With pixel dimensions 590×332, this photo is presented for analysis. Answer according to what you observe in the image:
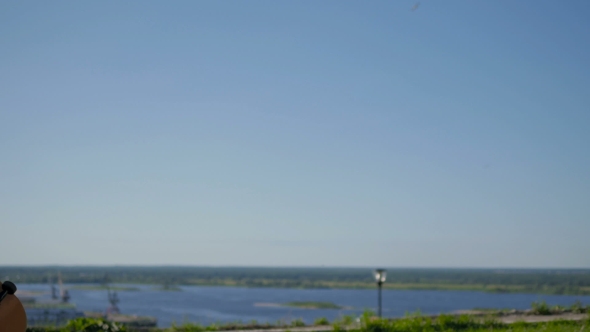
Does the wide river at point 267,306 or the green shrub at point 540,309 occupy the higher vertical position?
the green shrub at point 540,309

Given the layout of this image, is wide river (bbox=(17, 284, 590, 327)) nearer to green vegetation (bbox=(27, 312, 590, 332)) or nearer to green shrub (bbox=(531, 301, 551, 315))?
green shrub (bbox=(531, 301, 551, 315))

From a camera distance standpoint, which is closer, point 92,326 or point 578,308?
point 92,326

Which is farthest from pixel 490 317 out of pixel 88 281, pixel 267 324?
pixel 88 281

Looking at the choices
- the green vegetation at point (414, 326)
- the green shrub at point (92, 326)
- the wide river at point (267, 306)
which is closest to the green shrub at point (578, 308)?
the green vegetation at point (414, 326)

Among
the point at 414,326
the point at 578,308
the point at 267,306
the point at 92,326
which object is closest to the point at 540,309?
the point at 578,308

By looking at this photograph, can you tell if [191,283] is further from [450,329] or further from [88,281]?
[450,329]

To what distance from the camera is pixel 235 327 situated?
12.7m

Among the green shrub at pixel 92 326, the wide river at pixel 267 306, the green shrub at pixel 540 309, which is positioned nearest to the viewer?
the green shrub at pixel 92 326

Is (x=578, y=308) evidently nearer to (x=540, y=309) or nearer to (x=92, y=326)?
(x=540, y=309)

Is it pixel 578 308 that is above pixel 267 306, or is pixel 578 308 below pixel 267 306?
above

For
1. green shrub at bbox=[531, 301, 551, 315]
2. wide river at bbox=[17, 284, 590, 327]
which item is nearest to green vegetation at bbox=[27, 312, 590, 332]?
green shrub at bbox=[531, 301, 551, 315]

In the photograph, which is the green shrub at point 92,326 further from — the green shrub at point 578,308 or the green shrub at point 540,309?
the green shrub at point 578,308

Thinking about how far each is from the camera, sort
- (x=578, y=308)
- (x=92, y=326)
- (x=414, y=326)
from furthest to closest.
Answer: (x=578, y=308) < (x=414, y=326) < (x=92, y=326)

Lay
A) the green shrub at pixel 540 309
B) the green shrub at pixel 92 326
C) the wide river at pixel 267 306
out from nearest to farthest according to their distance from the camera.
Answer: the green shrub at pixel 92 326
the green shrub at pixel 540 309
the wide river at pixel 267 306
